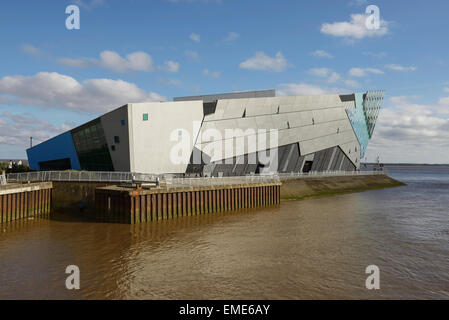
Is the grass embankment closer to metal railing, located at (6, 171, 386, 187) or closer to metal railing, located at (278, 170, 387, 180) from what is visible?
metal railing, located at (278, 170, 387, 180)

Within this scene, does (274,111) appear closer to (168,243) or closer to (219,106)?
(219,106)

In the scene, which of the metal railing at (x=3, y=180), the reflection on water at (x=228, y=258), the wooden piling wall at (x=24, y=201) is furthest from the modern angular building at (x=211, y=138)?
the reflection on water at (x=228, y=258)

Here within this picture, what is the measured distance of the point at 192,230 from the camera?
2277 cm

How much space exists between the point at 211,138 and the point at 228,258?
25.4 metres

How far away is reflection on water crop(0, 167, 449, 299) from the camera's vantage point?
41.4ft

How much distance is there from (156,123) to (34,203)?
15.2 metres

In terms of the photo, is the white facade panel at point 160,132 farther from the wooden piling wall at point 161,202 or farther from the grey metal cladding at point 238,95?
the grey metal cladding at point 238,95

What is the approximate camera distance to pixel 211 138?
133 ft

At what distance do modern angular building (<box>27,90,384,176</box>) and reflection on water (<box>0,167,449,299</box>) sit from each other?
13.1 m

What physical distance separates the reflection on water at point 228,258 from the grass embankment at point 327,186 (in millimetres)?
13532

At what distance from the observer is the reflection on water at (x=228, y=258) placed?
497 inches

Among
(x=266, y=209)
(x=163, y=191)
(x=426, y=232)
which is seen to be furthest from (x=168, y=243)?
(x=426, y=232)

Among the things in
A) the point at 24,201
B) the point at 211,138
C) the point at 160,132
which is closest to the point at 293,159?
the point at 211,138

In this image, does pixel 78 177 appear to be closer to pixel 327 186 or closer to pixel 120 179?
pixel 120 179
